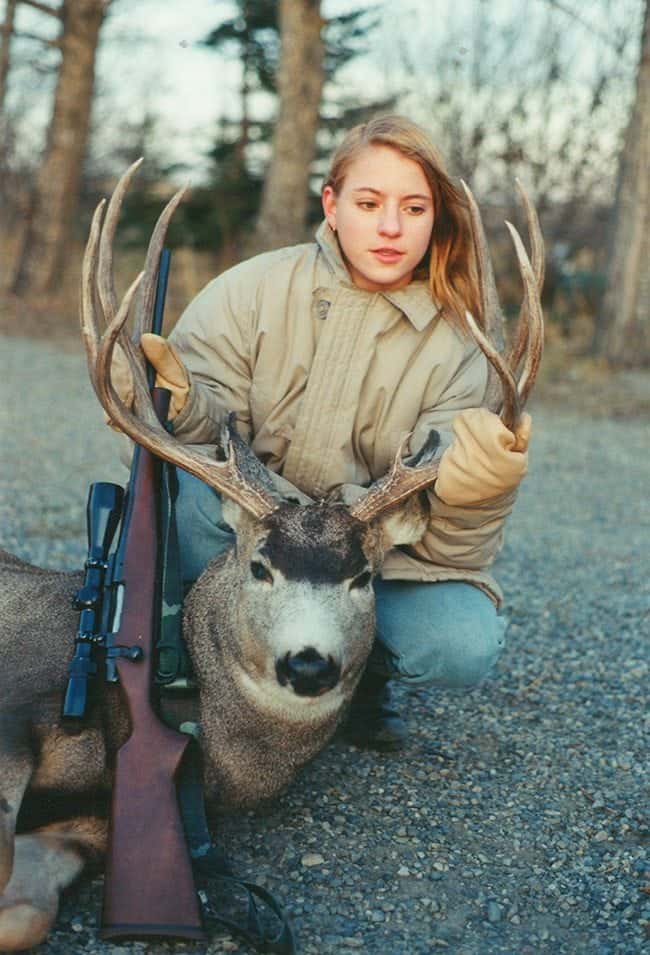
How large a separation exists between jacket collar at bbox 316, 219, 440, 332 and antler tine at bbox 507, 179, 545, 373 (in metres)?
0.43

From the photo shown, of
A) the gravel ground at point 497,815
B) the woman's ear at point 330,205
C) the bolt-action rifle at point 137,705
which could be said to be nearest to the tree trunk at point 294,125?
the gravel ground at point 497,815

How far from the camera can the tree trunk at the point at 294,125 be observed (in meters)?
15.3

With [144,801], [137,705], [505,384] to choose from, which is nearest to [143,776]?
[144,801]

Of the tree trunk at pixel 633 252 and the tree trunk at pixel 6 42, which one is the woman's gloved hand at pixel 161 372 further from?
the tree trunk at pixel 6 42

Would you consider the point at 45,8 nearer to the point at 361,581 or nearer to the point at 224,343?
the point at 224,343

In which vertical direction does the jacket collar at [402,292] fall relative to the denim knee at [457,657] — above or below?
above

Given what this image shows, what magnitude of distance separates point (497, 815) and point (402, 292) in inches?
73.1

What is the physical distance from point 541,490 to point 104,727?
6.49m

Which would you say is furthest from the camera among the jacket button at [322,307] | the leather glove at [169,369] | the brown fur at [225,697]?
the jacket button at [322,307]

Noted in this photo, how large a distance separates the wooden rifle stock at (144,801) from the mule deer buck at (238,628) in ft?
0.62

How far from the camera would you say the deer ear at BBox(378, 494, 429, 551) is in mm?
3746

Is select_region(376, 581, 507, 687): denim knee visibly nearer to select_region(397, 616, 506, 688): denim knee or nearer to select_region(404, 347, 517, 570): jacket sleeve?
select_region(397, 616, 506, 688): denim knee

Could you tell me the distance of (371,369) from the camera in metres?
4.12

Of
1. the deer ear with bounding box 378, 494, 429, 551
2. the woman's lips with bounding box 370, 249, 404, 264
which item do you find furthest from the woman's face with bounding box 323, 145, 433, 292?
the deer ear with bounding box 378, 494, 429, 551
